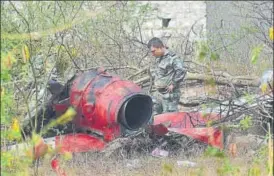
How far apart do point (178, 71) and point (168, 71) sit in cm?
23

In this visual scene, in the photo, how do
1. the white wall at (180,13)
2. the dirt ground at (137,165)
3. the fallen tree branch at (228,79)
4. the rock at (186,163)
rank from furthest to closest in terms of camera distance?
the white wall at (180,13), the fallen tree branch at (228,79), the rock at (186,163), the dirt ground at (137,165)

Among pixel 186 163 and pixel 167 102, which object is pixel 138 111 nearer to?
pixel 186 163

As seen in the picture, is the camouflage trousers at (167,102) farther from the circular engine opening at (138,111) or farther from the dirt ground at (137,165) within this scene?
the dirt ground at (137,165)

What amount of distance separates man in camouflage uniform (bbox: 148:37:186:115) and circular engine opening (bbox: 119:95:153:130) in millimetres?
1615

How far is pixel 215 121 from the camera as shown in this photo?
6.67 metres

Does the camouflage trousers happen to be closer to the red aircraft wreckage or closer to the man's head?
the man's head

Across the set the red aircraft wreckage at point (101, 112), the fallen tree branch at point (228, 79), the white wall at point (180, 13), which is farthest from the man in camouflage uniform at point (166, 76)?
the white wall at point (180, 13)

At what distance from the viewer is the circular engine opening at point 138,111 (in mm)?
8031

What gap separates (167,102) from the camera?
32.4 feet

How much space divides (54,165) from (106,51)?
4.71 metres

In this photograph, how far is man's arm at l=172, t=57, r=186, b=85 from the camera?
9875mm

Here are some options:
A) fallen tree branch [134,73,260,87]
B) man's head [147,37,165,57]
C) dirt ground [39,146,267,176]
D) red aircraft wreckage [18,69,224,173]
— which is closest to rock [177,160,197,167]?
dirt ground [39,146,267,176]

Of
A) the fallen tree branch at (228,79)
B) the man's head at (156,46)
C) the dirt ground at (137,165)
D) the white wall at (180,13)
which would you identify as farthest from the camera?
the white wall at (180,13)

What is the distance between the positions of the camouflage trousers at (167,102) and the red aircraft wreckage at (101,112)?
1698 mm
